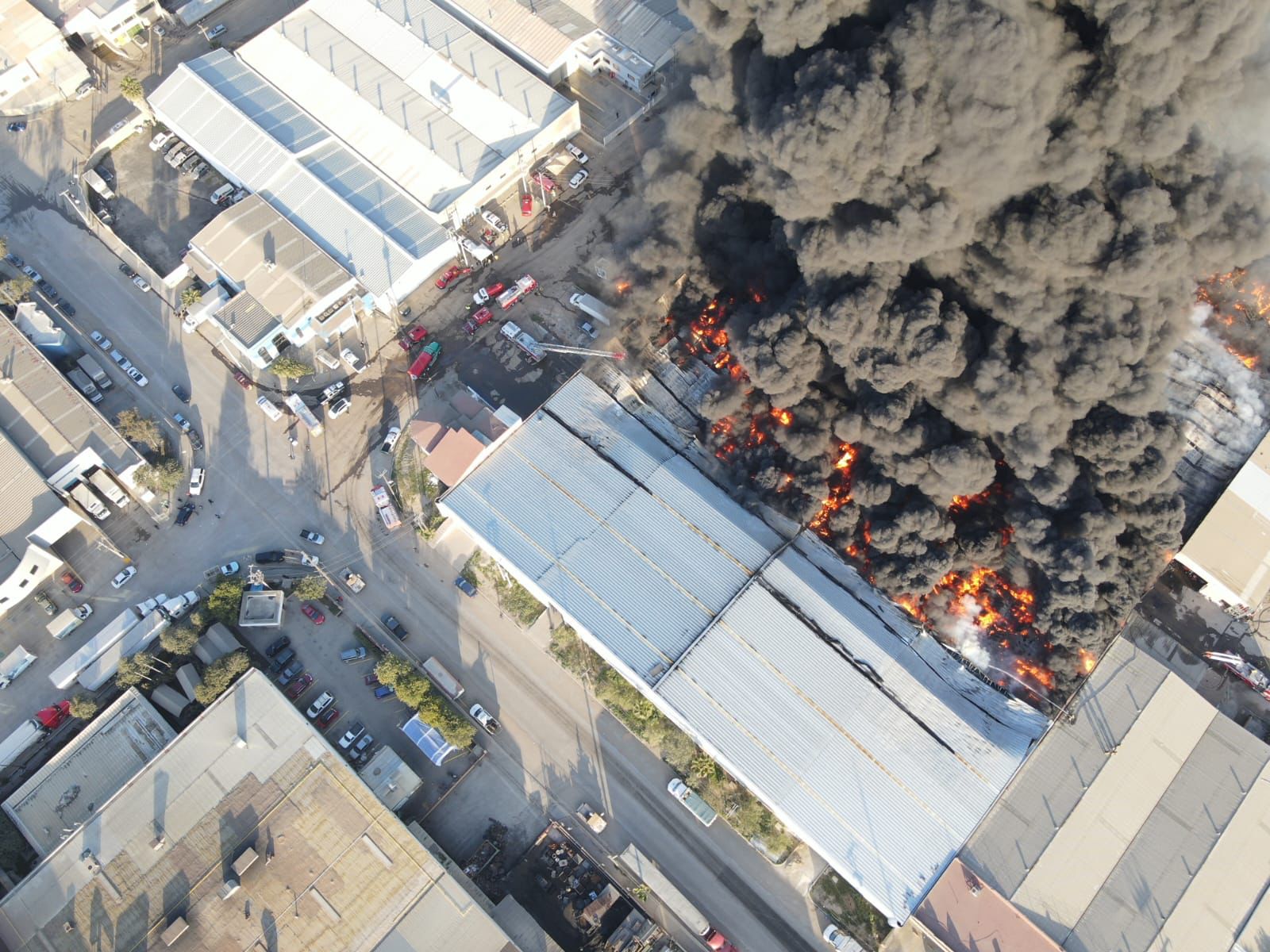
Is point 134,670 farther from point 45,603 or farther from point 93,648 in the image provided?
point 45,603

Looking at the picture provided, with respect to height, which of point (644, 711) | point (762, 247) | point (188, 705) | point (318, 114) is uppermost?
point (762, 247)

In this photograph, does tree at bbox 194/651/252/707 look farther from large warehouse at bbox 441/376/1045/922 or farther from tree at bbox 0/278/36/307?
tree at bbox 0/278/36/307

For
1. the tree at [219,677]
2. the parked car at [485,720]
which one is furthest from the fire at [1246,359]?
the tree at [219,677]

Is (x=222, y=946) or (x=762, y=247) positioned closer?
(x=222, y=946)

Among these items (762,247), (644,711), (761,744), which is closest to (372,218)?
(762,247)

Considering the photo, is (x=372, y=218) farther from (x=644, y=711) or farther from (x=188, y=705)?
(x=644, y=711)

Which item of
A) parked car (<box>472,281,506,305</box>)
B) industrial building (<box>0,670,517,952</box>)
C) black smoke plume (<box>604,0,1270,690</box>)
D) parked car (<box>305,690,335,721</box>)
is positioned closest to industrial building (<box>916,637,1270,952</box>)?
black smoke plume (<box>604,0,1270,690</box>)

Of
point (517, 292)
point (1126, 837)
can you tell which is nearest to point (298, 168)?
point (517, 292)
